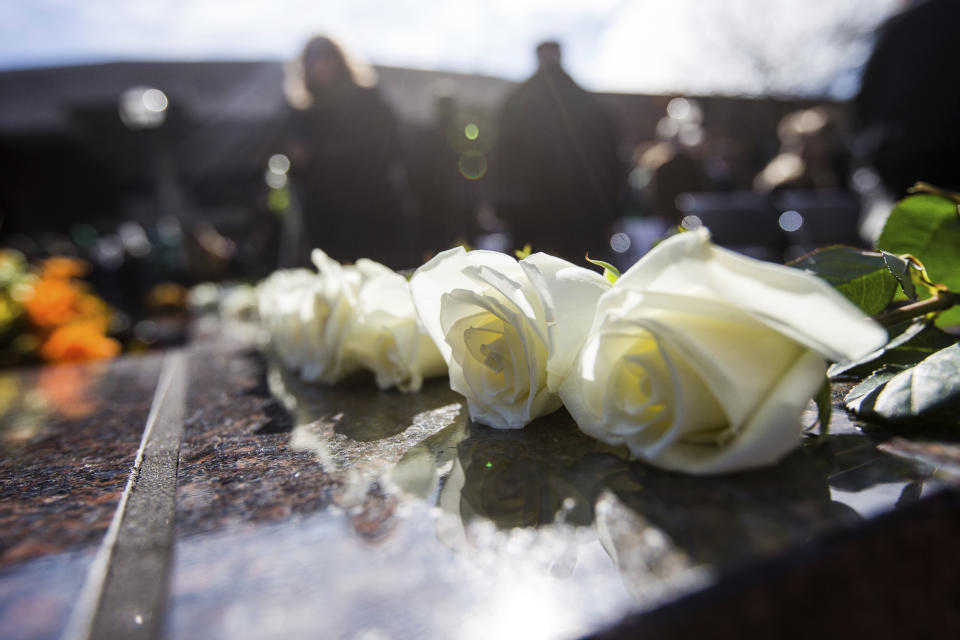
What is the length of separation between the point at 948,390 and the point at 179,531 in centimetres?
75

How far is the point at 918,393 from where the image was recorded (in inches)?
22.9

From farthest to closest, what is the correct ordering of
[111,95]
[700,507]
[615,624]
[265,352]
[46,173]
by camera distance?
[46,173], [111,95], [265,352], [700,507], [615,624]

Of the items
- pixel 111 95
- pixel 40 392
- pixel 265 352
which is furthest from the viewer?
pixel 111 95

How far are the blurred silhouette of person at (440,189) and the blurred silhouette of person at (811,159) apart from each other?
307 cm

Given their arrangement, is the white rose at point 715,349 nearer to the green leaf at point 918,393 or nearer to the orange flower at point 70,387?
the green leaf at point 918,393

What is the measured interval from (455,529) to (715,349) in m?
0.27

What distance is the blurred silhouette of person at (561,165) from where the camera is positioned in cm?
266

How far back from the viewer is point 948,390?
1.84ft

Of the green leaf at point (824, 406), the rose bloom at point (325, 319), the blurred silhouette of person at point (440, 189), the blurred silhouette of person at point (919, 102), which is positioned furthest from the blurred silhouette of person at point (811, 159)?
the green leaf at point (824, 406)

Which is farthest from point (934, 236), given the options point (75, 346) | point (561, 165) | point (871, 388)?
point (75, 346)

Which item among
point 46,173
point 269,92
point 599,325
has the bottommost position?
point 599,325

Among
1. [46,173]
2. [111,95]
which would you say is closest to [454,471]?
[111,95]

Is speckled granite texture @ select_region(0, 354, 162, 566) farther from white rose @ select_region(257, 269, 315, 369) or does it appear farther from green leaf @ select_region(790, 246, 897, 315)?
green leaf @ select_region(790, 246, 897, 315)

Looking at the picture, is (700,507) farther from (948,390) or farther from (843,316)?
(948,390)
